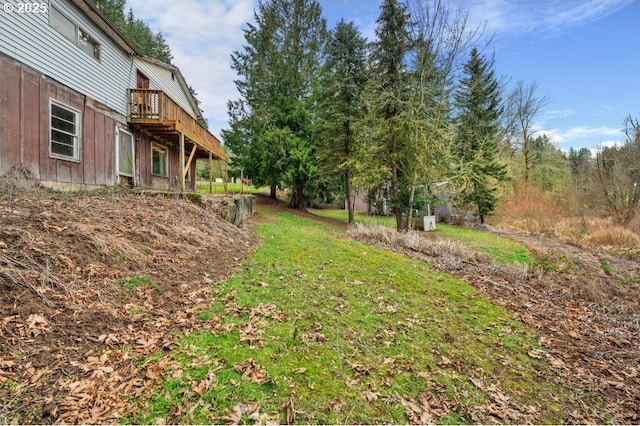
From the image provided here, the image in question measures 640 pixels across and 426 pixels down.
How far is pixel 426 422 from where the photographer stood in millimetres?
2299

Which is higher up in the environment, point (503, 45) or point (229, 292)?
point (503, 45)

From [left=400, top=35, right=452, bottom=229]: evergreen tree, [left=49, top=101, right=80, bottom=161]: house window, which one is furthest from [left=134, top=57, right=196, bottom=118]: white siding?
[left=400, top=35, right=452, bottom=229]: evergreen tree

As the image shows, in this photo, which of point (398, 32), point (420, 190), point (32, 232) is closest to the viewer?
point (32, 232)

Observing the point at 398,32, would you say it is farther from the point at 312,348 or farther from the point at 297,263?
the point at 312,348

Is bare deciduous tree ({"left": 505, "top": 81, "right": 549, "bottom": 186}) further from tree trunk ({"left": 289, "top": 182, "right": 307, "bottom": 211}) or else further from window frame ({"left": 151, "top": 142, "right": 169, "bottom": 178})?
window frame ({"left": 151, "top": 142, "right": 169, "bottom": 178})

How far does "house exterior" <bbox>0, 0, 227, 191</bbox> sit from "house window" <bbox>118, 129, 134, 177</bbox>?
0.12 feet

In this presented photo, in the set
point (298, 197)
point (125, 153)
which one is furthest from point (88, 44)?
point (298, 197)

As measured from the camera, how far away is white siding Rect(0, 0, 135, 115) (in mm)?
6277

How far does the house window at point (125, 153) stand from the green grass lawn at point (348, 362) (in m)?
7.92

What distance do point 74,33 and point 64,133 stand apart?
9.61 ft

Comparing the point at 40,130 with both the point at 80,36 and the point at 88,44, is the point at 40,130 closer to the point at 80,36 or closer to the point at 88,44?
the point at 80,36

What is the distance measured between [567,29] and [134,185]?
49.8 ft

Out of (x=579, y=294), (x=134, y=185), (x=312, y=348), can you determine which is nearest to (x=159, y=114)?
(x=134, y=185)

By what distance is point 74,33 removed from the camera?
26.2 feet
